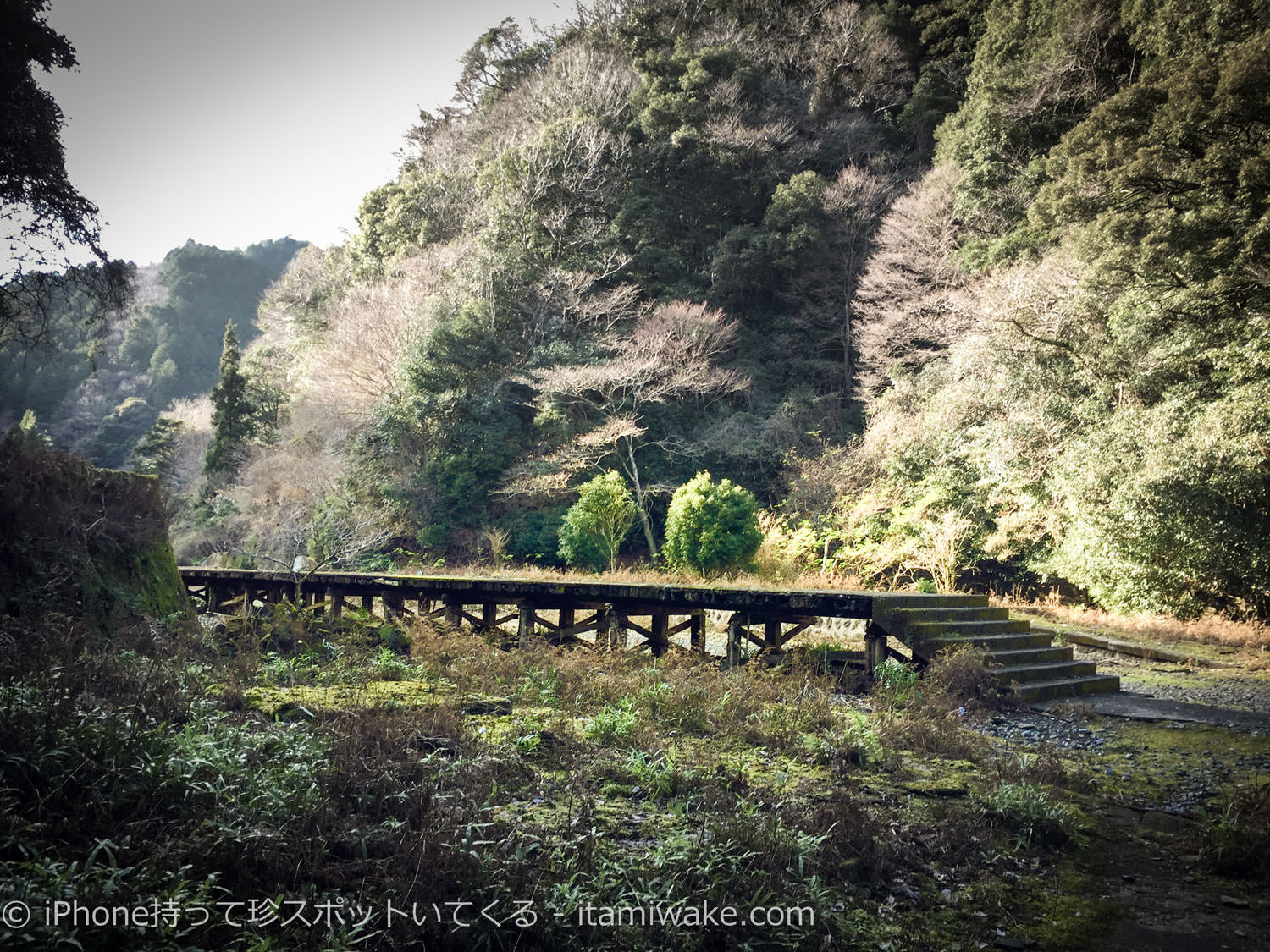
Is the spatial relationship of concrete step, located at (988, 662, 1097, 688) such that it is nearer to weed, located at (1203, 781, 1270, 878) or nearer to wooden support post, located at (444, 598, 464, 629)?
weed, located at (1203, 781, 1270, 878)

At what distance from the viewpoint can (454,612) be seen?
10.9 m

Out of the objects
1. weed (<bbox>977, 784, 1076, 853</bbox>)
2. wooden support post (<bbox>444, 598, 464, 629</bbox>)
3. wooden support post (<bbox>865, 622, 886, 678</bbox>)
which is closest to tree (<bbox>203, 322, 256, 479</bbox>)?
wooden support post (<bbox>444, 598, 464, 629</bbox>)

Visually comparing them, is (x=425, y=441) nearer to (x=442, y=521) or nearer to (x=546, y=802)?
(x=442, y=521)

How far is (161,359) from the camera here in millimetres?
42906

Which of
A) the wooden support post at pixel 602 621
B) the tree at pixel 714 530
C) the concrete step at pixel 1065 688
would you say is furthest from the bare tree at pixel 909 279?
the wooden support post at pixel 602 621

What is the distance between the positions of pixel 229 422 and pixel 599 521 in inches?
631

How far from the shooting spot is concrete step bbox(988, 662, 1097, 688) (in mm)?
7883

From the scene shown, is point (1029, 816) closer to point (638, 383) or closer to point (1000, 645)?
point (1000, 645)

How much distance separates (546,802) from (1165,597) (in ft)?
39.9

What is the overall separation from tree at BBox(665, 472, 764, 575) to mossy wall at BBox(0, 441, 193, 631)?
29.1ft

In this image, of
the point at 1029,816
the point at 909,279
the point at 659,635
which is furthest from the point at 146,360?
the point at 1029,816

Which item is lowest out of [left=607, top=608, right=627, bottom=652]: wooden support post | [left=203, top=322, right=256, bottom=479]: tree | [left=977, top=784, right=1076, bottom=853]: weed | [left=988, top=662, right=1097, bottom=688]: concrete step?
[left=988, top=662, right=1097, bottom=688]: concrete step

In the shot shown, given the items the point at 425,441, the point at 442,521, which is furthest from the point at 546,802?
the point at 425,441

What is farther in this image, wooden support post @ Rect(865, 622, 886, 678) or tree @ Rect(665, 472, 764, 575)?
tree @ Rect(665, 472, 764, 575)
